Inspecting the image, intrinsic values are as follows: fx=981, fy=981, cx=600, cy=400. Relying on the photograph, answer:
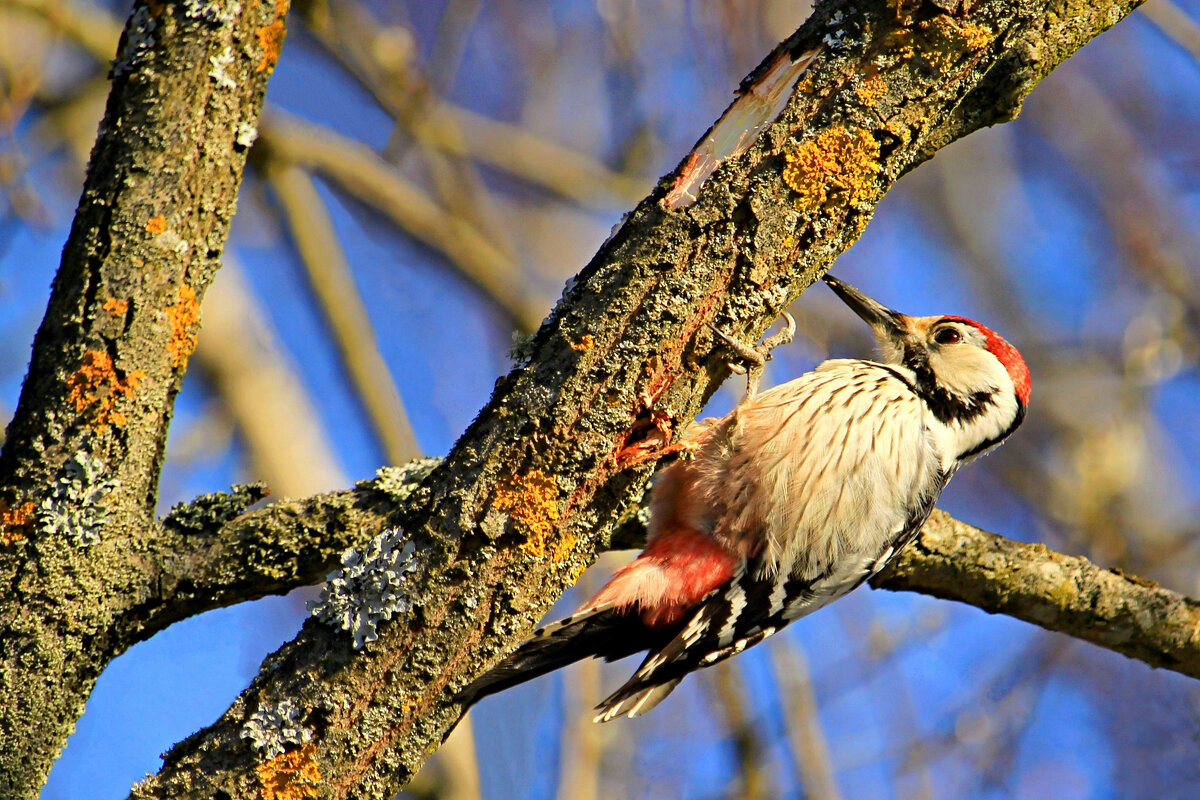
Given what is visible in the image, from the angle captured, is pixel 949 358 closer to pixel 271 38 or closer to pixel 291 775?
pixel 271 38

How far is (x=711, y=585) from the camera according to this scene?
317 cm

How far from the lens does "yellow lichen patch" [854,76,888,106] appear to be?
6.07 feet

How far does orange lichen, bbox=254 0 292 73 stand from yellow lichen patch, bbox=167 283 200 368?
489mm

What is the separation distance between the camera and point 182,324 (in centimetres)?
203

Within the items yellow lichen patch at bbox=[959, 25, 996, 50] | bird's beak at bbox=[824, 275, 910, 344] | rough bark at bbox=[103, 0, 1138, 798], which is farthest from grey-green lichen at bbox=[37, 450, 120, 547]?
bird's beak at bbox=[824, 275, 910, 344]

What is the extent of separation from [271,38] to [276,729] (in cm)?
137

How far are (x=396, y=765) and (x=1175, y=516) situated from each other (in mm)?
5194

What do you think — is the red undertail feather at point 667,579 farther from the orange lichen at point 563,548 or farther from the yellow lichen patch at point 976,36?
the yellow lichen patch at point 976,36

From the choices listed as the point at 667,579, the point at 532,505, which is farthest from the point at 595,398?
the point at 667,579

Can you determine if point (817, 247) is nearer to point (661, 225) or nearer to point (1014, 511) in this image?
point (661, 225)

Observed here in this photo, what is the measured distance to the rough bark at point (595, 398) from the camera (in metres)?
1.72

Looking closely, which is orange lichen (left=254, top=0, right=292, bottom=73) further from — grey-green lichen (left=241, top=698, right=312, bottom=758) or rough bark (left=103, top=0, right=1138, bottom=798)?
grey-green lichen (left=241, top=698, right=312, bottom=758)

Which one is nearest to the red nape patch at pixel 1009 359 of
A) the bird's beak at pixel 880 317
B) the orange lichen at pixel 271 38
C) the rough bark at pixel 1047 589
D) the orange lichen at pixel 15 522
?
the bird's beak at pixel 880 317

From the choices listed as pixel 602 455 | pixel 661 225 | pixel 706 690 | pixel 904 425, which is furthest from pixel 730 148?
pixel 706 690
